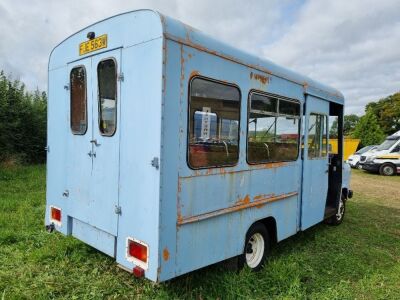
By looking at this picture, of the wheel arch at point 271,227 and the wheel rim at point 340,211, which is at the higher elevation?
the wheel arch at point 271,227

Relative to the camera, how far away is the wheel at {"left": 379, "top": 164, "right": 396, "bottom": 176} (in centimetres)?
1792

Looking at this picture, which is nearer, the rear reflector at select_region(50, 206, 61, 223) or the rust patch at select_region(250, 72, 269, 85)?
the rust patch at select_region(250, 72, 269, 85)

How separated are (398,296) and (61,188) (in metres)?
4.27

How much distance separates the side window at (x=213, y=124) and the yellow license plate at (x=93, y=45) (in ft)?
3.63

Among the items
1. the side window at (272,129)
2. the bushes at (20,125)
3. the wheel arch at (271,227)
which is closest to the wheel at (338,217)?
the side window at (272,129)

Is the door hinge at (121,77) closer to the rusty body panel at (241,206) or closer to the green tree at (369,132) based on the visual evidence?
the rusty body panel at (241,206)

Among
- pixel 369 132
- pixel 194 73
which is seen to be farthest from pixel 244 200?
pixel 369 132

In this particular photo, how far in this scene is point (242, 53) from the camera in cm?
379

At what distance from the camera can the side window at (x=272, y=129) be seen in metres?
4.03

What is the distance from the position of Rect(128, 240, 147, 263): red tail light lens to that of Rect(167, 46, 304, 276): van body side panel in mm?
303

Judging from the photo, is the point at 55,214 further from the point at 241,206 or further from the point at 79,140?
the point at 241,206

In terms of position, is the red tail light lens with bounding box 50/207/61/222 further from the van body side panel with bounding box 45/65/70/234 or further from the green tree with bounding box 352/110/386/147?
the green tree with bounding box 352/110/386/147

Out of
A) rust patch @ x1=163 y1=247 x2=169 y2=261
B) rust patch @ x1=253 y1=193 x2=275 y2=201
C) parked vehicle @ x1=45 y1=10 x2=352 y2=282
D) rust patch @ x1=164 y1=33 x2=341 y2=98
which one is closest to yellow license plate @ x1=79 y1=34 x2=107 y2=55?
parked vehicle @ x1=45 y1=10 x2=352 y2=282

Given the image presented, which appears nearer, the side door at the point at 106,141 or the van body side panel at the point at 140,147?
the van body side panel at the point at 140,147
